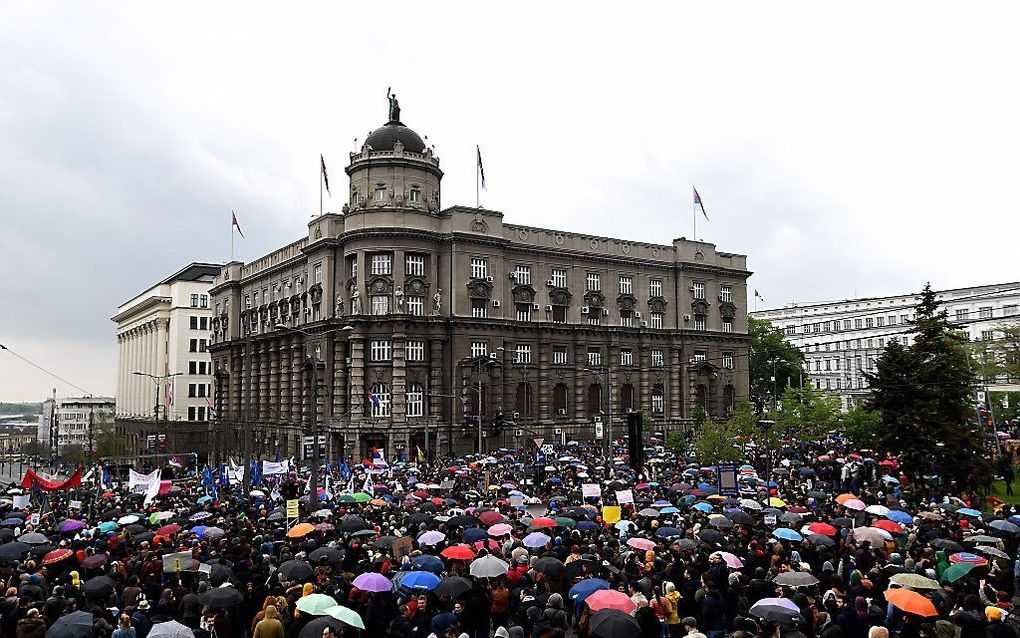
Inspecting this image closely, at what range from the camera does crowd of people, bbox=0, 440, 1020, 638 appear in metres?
12.8

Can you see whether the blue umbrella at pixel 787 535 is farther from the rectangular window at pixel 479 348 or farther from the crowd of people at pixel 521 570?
the rectangular window at pixel 479 348

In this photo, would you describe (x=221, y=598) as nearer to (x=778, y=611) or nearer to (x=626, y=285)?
(x=778, y=611)

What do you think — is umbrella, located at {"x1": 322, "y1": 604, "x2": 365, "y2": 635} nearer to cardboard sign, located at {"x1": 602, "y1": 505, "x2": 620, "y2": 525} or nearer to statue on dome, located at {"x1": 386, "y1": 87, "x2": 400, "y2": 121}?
cardboard sign, located at {"x1": 602, "y1": 505, "x2": 620, "y2": 525}

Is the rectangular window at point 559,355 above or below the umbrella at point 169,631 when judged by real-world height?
above

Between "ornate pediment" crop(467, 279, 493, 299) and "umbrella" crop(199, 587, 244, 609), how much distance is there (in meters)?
53.2

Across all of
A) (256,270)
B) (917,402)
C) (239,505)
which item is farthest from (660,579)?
(256,270)

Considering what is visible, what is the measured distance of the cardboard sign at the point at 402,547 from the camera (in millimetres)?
19078

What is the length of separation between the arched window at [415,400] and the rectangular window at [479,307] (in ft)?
25.6

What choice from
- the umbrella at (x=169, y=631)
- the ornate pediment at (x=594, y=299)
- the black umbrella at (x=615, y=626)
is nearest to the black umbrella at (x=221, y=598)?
the umbrella at (x=169, y=631)

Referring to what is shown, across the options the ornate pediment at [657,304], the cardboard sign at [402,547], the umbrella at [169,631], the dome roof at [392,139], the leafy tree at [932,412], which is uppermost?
the dome roof at [392,139]

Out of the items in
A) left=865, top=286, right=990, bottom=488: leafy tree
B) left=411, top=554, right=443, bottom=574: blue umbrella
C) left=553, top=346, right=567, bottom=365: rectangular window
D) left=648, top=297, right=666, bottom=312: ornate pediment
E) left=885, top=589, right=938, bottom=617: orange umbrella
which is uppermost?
→ left=648, top=297, right=666, bottom=312: ornate pediment

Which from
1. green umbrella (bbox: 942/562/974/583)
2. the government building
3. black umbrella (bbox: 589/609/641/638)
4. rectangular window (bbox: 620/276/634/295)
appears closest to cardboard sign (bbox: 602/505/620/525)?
green umbrella (bbox: 942/562/974/583)

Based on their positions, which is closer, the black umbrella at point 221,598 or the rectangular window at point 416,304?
the black umbrella at point 221,598

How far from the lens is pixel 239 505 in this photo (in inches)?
1180
